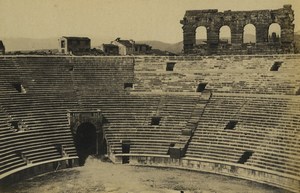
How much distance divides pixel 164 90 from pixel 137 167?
8070mm

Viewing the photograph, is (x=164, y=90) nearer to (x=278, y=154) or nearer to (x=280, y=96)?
(x=280, y=96)

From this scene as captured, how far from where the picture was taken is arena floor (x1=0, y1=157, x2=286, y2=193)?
24859 millimetres

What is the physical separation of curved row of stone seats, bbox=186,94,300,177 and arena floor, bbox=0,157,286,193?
1765 mm

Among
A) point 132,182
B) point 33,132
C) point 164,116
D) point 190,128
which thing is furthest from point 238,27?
point 33,132

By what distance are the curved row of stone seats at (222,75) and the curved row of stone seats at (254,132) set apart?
119 centimetres

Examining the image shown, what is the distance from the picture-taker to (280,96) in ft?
103

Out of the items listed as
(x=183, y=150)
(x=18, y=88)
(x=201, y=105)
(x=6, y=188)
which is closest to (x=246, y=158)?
(x=183, y=150)

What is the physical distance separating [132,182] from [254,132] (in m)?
8.96

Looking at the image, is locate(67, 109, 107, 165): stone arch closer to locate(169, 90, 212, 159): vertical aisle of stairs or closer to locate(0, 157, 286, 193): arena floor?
locate(0, 157, 286, 193): arena floor

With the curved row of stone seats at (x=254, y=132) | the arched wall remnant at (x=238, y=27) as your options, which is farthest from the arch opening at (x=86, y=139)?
Answer: the arched wall remnant at (x=238, y=27)

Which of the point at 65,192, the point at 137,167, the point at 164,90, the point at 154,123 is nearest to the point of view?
the point at 65,192

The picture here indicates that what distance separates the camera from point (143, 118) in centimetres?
3322

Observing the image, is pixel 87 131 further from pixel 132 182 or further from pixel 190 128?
pixel 132 182

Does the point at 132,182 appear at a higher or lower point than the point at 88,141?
lower
